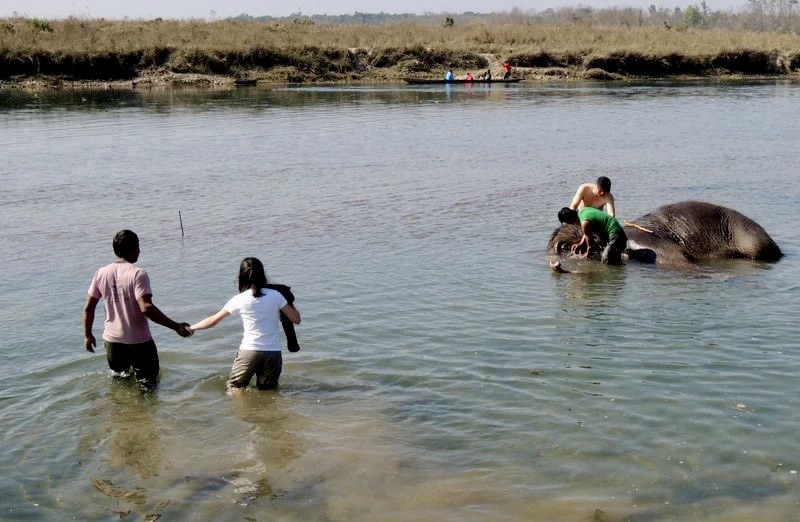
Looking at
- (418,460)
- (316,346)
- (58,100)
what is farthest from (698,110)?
(418,460)

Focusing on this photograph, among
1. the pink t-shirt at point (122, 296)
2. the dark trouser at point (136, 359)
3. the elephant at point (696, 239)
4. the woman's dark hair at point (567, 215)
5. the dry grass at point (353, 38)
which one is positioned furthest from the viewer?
the dry grass at point (353, 38)

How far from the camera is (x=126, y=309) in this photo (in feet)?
24.2

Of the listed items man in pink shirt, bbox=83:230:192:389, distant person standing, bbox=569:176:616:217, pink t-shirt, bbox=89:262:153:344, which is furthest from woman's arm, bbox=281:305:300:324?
distant person standing, bbox=569:176:616:217

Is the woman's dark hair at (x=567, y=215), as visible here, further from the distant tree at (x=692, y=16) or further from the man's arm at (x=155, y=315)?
the distant tree at (x=692, y=16)

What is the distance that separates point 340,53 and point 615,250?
152ft

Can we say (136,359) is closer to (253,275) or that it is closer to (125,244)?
(125,244)

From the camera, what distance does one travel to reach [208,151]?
2369 centimetres

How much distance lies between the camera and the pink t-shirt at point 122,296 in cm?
728

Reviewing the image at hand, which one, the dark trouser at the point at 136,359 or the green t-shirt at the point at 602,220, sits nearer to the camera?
the dark trouser at the point at 136,359

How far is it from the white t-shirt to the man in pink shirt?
1.41 feet

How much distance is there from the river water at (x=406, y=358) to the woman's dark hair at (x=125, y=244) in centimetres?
127

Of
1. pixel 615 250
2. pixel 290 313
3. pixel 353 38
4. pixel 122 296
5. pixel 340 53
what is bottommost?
pixel 615 250

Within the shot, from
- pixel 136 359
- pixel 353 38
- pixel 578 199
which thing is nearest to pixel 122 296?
pixel 136 359

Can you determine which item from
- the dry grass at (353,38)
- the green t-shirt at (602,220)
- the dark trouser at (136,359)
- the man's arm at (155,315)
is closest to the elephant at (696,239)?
the green t-shirt at (602,220)
